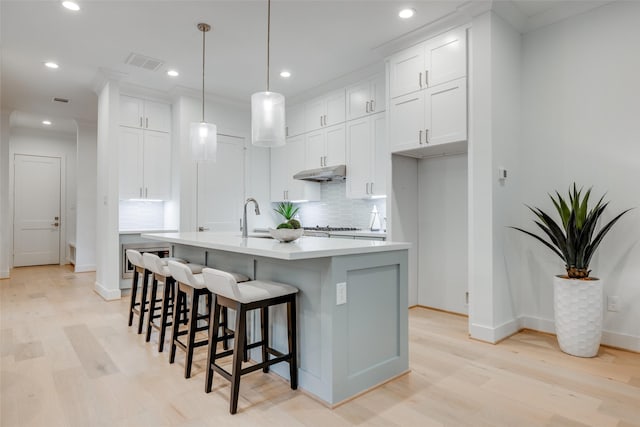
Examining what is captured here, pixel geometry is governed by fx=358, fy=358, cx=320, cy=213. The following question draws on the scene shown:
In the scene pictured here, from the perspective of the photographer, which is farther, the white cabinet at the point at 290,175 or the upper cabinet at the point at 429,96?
the white cabinet at the point at 290,175

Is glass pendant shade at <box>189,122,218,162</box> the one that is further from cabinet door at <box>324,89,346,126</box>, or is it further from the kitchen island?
cabinet door at <box>324,89,346,126</box>

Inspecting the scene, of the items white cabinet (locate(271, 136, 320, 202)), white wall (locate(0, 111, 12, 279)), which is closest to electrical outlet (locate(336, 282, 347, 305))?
white cabinet (locate(271, 136, 320, 202))

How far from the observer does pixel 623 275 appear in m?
2.95

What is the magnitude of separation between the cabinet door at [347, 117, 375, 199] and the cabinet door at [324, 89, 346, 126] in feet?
0.78

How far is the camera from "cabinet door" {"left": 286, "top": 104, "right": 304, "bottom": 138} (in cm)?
564

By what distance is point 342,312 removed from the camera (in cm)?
208

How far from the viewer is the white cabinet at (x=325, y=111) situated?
16.3 feet

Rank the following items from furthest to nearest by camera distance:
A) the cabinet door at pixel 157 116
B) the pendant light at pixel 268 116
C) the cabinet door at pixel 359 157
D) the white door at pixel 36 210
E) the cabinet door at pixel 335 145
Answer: the white door at pixel 36 210 → the cabinet door at pixel 157 116 → the cabinet door at pixel 335 145 → the cabinet door at pixel 359 157 → the pendant light at pixel 268 116

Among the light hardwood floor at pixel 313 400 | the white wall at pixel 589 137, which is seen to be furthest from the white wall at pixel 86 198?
the white wall at pixel 589 137

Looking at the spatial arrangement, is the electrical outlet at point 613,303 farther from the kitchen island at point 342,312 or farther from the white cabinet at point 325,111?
the white cabinet at point 325,111

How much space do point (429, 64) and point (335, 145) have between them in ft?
5.84

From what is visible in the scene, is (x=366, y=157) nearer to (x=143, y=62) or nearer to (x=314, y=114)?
(x=314, y=114)

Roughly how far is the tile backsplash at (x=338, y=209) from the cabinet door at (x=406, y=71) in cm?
149

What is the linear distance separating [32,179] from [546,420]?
9528 mm
